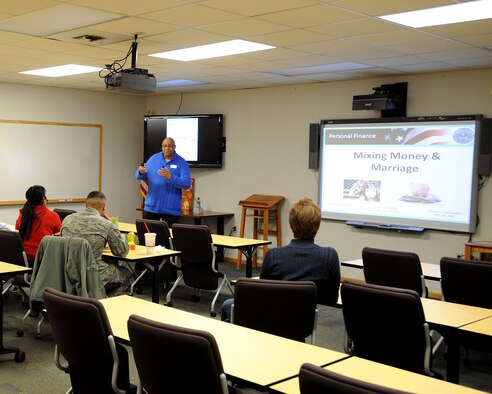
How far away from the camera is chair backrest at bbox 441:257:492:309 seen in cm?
393

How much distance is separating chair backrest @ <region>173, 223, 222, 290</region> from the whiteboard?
402 centimetres

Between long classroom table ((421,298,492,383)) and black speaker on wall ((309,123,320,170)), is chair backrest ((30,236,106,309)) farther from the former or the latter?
black speaker on wall ((309,123,320,170))

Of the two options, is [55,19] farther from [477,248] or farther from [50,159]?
[50,159]

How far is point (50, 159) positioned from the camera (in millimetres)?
9352

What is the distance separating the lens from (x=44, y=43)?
19.1ft

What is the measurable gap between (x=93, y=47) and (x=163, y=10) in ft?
5.76

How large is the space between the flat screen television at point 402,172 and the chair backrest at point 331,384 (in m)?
5.60

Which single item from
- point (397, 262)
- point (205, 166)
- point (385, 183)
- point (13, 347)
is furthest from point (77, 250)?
point (205, 166)

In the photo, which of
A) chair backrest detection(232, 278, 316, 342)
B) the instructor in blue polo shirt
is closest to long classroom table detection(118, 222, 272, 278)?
the instructor in blue polo shirt

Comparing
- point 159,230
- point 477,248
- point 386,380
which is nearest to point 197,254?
point 159,230

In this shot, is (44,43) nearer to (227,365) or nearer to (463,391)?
(227,365)

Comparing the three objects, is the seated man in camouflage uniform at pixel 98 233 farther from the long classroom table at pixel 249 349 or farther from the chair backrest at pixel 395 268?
the chair backrest at pixel 395 268

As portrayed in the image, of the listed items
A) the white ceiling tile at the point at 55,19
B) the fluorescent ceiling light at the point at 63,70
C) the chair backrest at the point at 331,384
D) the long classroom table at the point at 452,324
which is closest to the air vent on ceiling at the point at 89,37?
the white ceiling tile at the point at 55,19

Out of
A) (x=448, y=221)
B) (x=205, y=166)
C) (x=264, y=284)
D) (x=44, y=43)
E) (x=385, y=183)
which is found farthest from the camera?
(x=205, y=166)
